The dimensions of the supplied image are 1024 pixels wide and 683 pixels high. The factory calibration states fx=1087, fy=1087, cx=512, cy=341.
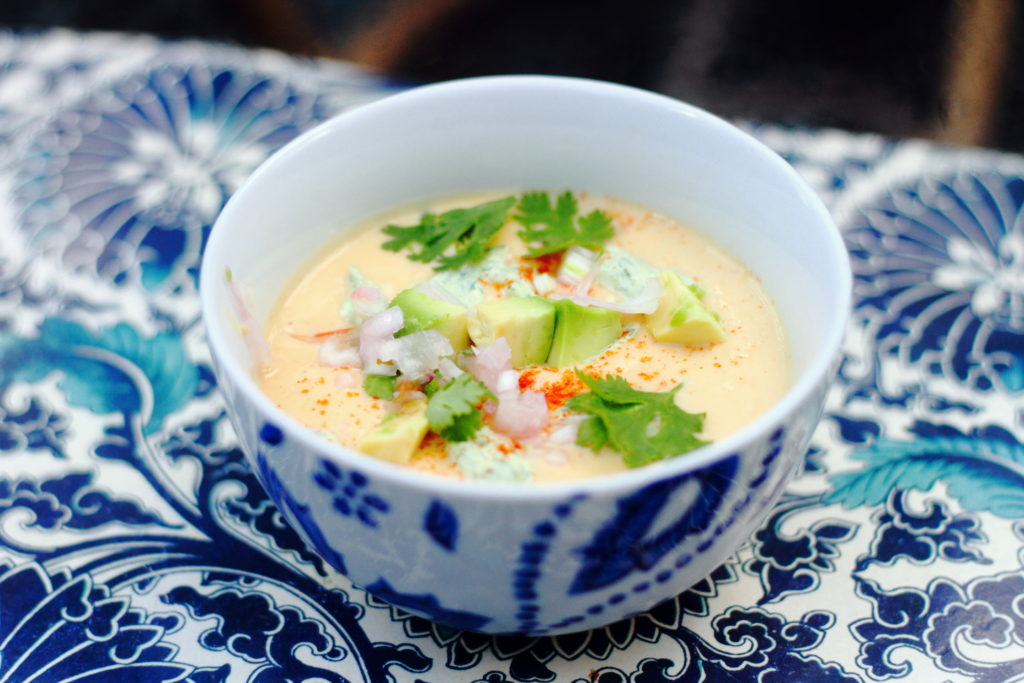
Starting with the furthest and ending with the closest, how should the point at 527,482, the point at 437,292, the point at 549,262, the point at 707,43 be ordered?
the point at 707,43, the point at 549,262, the point at 437,292, the point at 527,482

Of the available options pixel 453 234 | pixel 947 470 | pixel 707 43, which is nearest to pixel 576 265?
pixel 453 234

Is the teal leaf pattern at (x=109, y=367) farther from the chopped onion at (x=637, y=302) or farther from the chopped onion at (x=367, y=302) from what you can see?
the chopped onion at (x=637, y=302)

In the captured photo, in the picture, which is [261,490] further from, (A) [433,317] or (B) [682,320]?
(B) [682,320]

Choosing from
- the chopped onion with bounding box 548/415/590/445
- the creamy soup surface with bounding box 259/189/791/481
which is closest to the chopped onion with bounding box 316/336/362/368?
the creamy soup surface with bounding box 259/189/791/481

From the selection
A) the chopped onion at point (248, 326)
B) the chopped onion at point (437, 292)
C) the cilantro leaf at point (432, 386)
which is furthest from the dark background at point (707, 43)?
the cilantro leaf at point (432, 386)

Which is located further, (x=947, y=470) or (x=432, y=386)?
(x=947, y=470)

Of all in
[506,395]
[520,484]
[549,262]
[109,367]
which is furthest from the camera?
[109,367]

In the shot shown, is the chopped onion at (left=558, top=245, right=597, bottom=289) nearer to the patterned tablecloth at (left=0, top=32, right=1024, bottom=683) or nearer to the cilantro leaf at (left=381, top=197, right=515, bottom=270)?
the cilantro leaf at (left=381, top=197, right=515, bottom=270)
